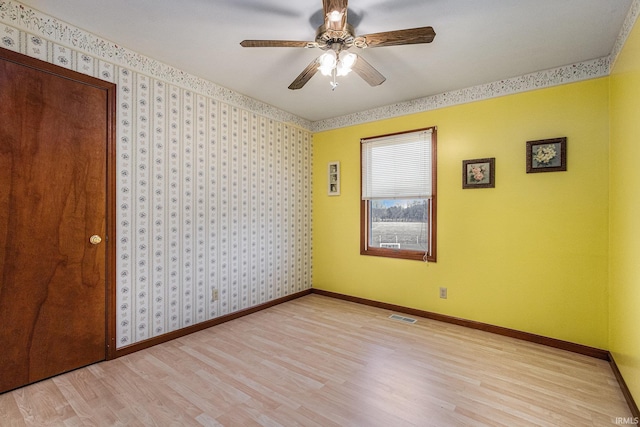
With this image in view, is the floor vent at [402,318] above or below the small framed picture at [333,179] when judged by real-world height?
below

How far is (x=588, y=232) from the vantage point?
8.52 ft

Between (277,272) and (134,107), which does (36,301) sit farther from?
(277,272)

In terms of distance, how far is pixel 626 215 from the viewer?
2047 millimetres

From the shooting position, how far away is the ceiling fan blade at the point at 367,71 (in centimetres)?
217

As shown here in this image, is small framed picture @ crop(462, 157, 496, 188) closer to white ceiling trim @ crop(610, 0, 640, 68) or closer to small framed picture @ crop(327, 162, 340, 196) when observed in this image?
white ceiling trim @ crop(610, 0, 640, 68)

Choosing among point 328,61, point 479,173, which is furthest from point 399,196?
point 328,61

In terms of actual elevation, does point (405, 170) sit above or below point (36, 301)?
above

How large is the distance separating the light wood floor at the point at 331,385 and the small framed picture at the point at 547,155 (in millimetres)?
1636

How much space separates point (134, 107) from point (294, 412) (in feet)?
8.74

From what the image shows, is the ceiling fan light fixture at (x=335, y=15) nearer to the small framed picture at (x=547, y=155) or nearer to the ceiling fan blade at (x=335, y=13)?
the ceiling fan blade at (x=335, y=13)

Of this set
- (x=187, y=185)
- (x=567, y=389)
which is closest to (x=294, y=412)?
(x=567, y=389)

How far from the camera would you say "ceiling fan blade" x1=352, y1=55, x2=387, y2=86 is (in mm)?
2172

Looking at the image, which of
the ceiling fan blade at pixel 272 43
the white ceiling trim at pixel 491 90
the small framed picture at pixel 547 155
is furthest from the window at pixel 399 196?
the ceiling fan blade at pixel 272 43

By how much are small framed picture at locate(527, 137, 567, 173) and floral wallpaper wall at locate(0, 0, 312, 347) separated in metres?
2.72
